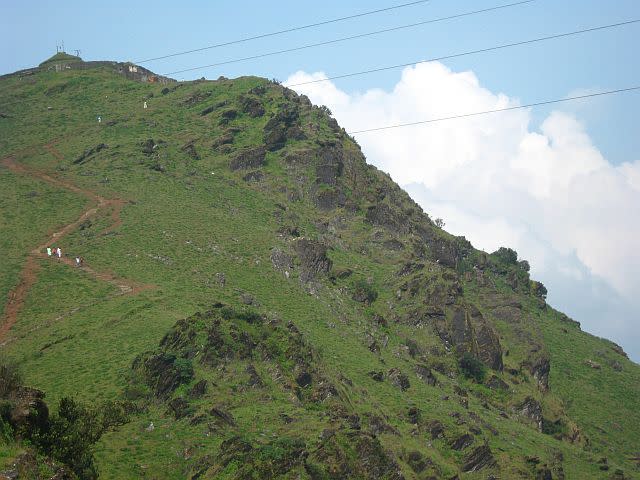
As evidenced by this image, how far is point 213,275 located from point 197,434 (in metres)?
34.6

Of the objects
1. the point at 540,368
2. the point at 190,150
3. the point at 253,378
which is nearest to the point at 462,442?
the point at 253,378

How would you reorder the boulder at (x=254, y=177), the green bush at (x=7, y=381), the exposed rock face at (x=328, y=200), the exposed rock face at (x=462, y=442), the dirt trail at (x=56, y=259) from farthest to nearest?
1. the boulder at (x=254, y=177)
2. the exposed rock face at (x=328, y=200)
3. the dirt trail at (x=56, y=259)
4. the exposed rock face at (x=462, y=442)
5. the green bush at (x=7, y=381)

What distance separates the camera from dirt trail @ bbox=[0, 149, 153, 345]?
7325 centimetres

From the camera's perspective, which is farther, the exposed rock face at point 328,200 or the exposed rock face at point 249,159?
the exposed rock face at point 249,159

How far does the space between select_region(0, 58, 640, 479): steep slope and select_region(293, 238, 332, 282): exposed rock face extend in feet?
1.60

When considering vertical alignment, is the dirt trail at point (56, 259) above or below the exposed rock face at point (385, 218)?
below

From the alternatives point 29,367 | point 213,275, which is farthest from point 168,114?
point 29,367

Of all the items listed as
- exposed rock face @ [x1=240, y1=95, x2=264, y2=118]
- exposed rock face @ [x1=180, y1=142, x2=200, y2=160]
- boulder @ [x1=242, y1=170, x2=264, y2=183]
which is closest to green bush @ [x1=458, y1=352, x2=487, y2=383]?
boulder @ [x1=242, y1=170, x2=264, y2=183]

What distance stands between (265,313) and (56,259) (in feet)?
84.8

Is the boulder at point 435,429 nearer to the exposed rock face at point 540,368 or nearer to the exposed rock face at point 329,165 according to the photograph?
the exposed rock face at point 540,368

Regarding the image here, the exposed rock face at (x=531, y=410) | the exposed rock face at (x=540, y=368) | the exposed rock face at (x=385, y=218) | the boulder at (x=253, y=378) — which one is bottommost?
the boulder at (x=253, y=378)

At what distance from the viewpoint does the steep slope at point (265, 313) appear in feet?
165

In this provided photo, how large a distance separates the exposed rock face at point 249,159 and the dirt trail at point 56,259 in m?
17.6

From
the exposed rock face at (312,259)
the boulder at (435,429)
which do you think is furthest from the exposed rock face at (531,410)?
the exposed rock face at (312,259)
